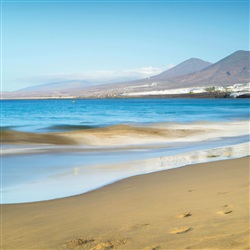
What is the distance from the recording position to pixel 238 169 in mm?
10977

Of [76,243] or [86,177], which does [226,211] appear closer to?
[76,243]

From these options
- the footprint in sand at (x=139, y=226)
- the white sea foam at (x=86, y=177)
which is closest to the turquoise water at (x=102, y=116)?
the white sea foam at (x=86, y=177)

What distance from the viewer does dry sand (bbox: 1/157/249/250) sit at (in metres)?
5.45

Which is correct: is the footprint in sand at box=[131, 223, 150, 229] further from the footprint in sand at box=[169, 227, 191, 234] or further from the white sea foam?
the white sea foam

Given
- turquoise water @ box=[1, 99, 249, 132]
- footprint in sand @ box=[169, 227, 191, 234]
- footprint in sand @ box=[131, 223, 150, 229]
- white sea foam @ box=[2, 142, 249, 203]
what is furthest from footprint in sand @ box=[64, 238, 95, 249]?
turquoise water @ box=[1, 99, 249, 132]

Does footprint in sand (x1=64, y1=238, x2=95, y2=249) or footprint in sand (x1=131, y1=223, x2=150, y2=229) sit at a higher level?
footprint in sand (x1=131, y1=223, x2=150, y2=229)

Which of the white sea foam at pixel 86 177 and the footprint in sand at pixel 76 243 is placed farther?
the white sea foam at pixel 86 177

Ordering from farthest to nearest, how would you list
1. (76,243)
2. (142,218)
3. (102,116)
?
(102,116) < (142,218) < (76,243)

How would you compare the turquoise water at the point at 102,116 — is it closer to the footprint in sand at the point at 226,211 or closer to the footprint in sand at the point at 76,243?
the footprint in sand at the point at 226,211

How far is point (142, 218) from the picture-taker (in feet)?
22.0

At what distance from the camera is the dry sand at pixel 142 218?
→ 17.9ft

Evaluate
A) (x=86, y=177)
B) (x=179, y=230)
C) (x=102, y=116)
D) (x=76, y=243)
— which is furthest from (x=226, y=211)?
(x=102, y=116)

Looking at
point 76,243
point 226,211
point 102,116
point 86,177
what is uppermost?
point 226,211

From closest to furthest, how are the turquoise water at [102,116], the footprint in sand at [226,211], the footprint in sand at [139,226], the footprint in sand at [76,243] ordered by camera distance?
the footprint in sand at [76,243] < the footprint in sand at [139,226] < the footprint in sand at [226,211] < the turquoise water at [102,116]
